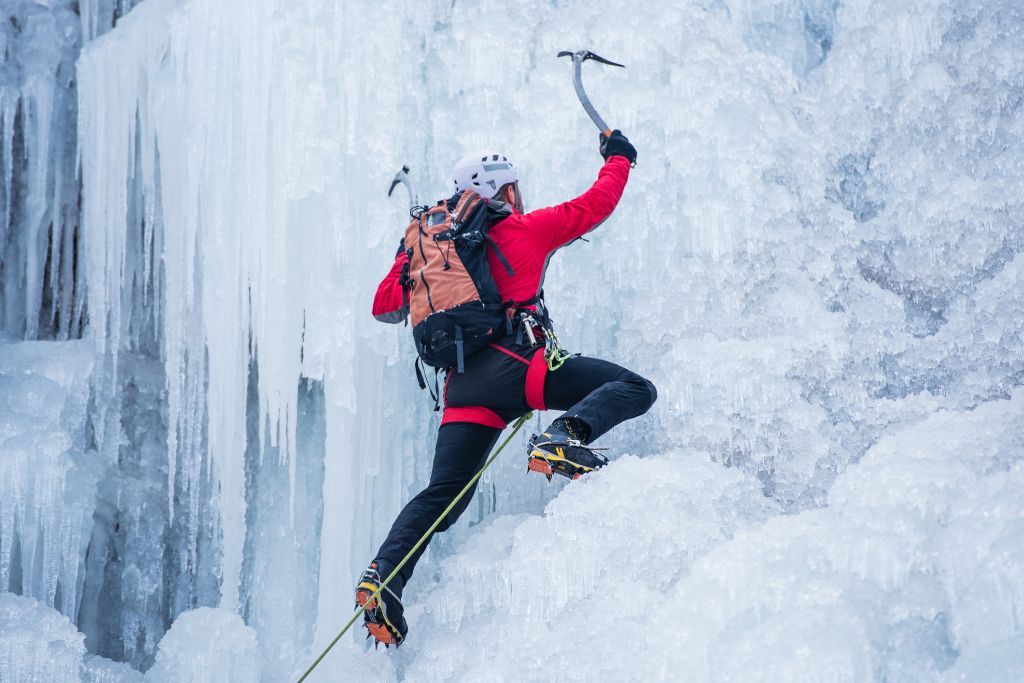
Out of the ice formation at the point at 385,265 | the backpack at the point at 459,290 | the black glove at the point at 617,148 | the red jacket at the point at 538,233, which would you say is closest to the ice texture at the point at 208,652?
the ice formation at the point at 385,265

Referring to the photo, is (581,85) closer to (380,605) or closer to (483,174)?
(483,174)

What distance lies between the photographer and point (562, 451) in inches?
125

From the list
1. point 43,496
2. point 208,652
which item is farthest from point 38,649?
point 43,496

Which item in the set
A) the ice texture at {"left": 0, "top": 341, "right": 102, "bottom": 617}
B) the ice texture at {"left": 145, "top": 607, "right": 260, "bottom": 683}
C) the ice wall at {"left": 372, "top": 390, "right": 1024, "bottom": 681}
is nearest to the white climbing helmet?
the ice wall at {"left": 372, "top": 390, "right": 1024, "bottom": 681}

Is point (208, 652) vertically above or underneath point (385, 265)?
underneath

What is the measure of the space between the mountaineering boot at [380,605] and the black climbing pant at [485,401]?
0.07 m

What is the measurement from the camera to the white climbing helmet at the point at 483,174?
368cm

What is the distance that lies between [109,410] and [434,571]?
A: 2.35 meters

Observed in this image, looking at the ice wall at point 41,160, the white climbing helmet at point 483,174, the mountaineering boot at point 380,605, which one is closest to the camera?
the mountaineering boot at point 380,605

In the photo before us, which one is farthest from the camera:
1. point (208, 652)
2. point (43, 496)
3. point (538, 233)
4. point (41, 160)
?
point (41, 160)

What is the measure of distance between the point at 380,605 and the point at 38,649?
1.95m

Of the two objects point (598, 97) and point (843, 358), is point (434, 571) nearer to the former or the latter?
point (843, 358)

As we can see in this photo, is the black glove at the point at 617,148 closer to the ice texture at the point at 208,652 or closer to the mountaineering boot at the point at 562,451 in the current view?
the mountaineering boot at the point at 562,451

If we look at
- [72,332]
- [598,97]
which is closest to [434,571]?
[598,97]
